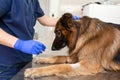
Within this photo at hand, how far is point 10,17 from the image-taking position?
3.90ft

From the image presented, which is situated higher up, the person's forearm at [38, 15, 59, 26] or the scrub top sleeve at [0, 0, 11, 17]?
the scrub top sleeve at [0, 0, 11, 17]

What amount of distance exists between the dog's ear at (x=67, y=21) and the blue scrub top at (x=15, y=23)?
0.67 ft

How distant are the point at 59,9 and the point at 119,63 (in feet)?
4.74

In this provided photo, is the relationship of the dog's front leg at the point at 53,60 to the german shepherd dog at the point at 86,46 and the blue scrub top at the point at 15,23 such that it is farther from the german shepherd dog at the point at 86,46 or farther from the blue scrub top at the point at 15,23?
the blue scrub top at the point at 15,23

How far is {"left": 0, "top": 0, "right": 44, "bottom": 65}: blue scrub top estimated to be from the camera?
117 cm

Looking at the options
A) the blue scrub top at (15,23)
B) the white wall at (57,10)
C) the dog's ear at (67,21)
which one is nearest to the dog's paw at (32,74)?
the blue scrub top at (15,23)

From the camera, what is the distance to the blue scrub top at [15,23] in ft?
3.85

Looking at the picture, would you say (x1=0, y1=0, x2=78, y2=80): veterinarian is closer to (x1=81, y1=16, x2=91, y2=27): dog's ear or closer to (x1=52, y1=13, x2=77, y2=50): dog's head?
(x1=52, y1=13, x2=77, y2=50): dog's head

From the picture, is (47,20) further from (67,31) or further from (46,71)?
(46,71)

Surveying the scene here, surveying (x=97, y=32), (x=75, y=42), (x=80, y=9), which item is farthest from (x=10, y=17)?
(x=80, y=9)

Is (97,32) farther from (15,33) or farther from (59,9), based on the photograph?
(59,9)

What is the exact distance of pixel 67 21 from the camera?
124 centimetres

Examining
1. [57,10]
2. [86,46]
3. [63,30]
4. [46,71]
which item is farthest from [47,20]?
[57,10]

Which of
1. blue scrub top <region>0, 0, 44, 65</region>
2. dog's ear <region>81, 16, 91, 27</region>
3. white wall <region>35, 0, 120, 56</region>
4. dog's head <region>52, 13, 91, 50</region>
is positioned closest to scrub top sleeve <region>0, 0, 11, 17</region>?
blue scrub top <region>0, 0, 44, 65</region>
